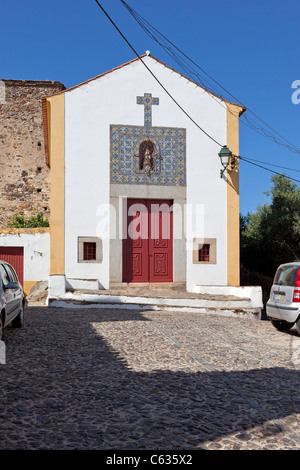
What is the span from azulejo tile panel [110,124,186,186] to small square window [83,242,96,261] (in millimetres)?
2034

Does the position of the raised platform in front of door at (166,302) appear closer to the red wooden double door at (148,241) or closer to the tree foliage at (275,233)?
the red wooden double door at (148,241)

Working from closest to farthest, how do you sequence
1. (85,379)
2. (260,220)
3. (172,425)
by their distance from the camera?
(172,425), (85,379), (260,220)

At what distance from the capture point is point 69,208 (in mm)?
13797

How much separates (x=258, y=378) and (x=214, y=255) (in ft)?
29.2

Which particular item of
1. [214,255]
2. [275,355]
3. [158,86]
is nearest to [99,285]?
[214,255]

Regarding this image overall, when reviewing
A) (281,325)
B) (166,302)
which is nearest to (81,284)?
(166,302)

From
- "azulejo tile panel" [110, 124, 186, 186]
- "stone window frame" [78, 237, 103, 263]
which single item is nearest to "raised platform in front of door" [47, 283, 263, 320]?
"stone window frame" [78, 237, 103, 263]

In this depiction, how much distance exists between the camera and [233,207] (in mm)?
14531

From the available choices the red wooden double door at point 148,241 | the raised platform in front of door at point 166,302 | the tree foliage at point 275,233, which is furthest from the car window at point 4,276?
the tree foliage at point 275,233

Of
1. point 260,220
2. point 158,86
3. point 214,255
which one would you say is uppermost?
point 158,86

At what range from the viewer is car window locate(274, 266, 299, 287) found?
905cm

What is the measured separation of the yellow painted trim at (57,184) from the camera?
13.6m

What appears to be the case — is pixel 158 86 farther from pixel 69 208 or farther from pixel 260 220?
pixel 260 220

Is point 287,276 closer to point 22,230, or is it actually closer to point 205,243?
point 205,243
